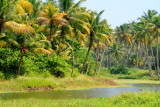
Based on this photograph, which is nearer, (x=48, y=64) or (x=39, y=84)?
(x=39, y=84)

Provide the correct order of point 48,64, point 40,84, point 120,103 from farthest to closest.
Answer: point 48,64, point 40,84, point 120,103

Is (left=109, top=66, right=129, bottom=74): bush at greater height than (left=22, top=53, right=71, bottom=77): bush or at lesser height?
lesser

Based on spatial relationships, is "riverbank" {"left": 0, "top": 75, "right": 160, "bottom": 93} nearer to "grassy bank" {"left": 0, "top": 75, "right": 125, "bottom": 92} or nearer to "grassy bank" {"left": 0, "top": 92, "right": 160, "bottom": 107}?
"grassy bank" {"left": 0, "top": 75, "right": 125, "bottom": 92}

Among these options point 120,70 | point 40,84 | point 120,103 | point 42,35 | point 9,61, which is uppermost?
point 42,35

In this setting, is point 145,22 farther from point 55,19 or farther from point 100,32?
point 55,19

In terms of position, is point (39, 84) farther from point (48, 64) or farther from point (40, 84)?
point (48, 64)


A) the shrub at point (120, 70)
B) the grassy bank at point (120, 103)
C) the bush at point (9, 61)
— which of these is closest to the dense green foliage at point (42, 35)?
the bush at point (9, 61)

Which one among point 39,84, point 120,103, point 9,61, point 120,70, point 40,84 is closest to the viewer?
point 120,103

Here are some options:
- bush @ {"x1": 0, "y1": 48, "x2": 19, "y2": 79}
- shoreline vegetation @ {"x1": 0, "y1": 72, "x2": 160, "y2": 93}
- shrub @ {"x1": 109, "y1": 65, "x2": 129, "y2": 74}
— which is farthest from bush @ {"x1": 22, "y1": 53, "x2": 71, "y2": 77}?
shrub @ {"x1": 109, "y1": 65, "x2": 129, "y2": 74}

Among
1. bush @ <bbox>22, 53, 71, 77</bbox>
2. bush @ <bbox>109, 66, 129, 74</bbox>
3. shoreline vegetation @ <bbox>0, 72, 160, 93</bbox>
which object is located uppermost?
bush @ <bbox>22, 53, 71, 77</bbox>

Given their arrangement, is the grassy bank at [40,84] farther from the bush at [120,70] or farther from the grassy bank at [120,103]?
the bush at [120,70]

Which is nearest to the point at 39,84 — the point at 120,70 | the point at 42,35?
the point at 42,35

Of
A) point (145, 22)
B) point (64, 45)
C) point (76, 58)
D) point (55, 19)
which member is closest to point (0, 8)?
point (55, 19)

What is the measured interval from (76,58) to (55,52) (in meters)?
7.92
